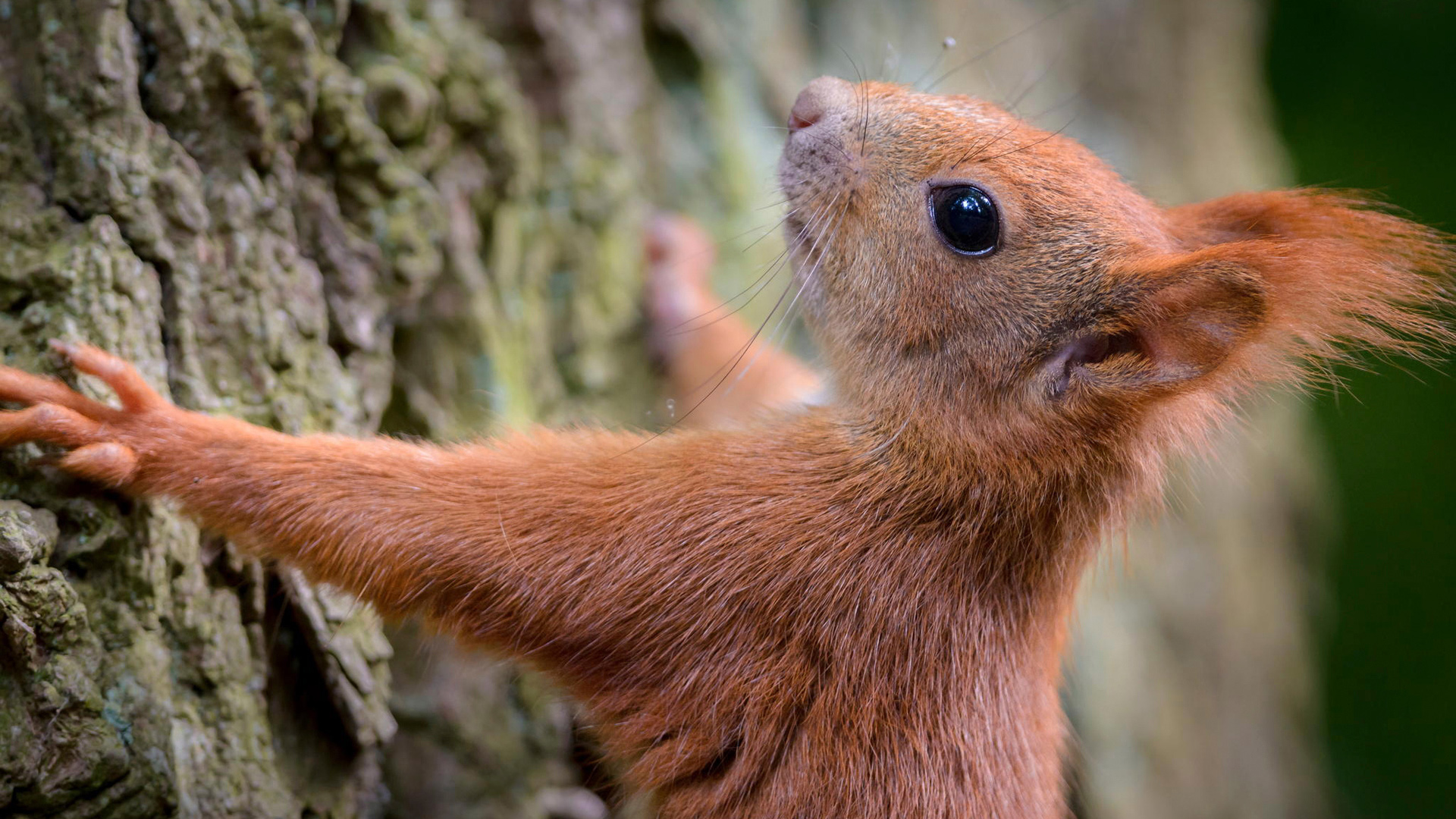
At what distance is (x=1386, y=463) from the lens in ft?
21.4

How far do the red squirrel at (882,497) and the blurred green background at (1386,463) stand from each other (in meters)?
4.63

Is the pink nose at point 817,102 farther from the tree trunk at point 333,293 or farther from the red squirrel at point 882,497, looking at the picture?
the tree trunk at point 333,293

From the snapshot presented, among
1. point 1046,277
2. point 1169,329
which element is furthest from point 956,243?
point 1169,329

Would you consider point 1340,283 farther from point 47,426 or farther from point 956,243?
point 47,426

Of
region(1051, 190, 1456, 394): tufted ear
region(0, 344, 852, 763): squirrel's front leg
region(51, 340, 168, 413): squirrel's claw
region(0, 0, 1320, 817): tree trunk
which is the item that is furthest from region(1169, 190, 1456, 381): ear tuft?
region(51, 340, 168, 413): squirrel's claw

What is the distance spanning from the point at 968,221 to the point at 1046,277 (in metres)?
0.19

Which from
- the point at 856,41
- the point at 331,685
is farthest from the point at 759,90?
the point at 331,685

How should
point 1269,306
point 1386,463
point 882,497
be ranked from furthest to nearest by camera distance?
1. point 1386,463
2. point 882,497
3. point 1269,306

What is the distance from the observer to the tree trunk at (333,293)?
5.27 ft

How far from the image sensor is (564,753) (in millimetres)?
2666

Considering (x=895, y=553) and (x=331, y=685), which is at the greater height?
(x=895, y=553)

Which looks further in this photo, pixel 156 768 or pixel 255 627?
pixel 255 627

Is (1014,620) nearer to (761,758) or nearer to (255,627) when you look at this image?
(761,758)

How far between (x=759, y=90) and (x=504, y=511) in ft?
8.31
